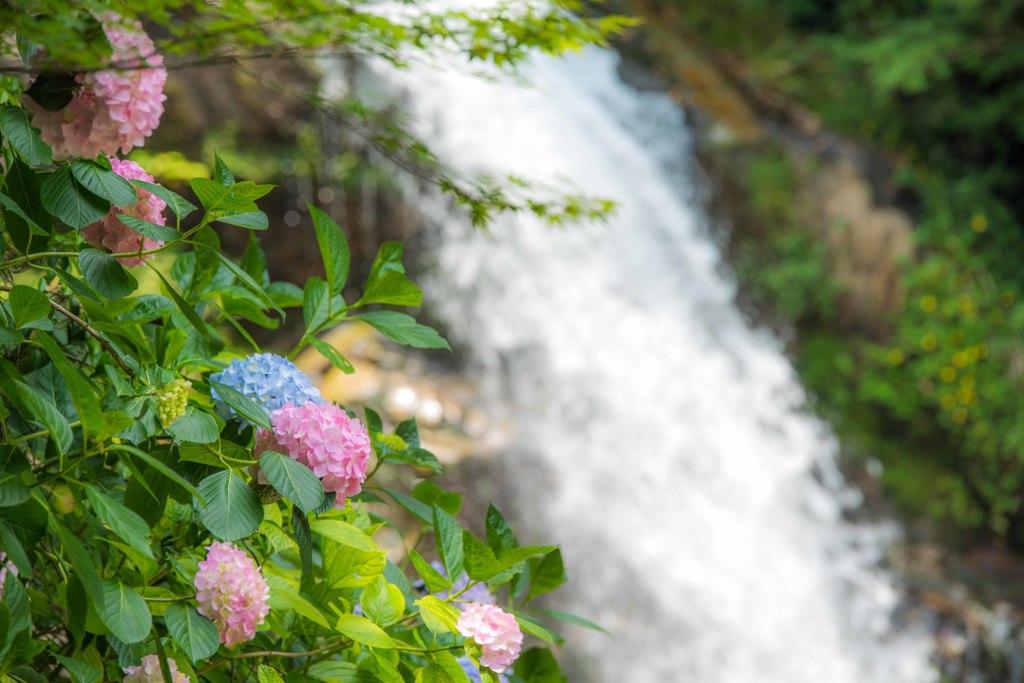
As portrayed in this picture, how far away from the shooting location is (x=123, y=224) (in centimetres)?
88

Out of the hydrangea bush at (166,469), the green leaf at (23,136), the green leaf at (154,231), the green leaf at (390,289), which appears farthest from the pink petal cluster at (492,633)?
the green leaf at (23,136)

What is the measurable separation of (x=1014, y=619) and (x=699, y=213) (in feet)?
9.33

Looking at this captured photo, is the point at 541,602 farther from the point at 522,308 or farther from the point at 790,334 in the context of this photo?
the point at 790,334

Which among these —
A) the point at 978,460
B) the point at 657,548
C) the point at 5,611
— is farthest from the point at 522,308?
the point at 5,611

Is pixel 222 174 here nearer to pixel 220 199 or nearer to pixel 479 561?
pixel 220 199

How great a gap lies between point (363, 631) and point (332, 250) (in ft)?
1.25

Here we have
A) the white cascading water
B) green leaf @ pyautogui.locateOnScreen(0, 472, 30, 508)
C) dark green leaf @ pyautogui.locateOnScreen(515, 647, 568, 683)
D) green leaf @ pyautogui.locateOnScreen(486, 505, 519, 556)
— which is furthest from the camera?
the white cascading water

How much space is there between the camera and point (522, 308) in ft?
15.8

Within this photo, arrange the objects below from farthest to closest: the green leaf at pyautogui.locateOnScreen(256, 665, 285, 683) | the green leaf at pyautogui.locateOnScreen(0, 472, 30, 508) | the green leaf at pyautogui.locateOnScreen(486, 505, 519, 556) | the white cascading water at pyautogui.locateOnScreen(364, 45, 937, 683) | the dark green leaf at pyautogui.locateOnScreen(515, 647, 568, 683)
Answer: the white cascading water at pyautogui.locateOnScreen(364, 45, 937, 683) < the dark green leaf at pyautogui.locateOnScreen(515, 647, 568, 683) < the green leaf at pyautogui.locateOnScreen(486, 505, 519, 556) < the green leaf at pyautogui.locateOnScreen(256, 665, 285, 683) < the green leaf at pyautogui.locateOnScreen(0, 472, 30, 508)

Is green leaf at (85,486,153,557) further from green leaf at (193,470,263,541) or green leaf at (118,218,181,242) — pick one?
green leaf at (118,218,181,242)

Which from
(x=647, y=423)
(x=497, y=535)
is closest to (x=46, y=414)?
→ (x=497, y=535)

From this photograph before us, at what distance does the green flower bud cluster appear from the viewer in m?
0.73

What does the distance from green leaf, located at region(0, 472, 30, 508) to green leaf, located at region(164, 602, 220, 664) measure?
17 centimetres

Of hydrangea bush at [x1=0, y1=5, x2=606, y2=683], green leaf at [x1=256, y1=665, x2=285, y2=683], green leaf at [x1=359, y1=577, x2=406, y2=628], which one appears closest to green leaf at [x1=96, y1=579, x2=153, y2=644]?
hydrangea bush at [x1=0, y1=5, x2=606, y2=683]
